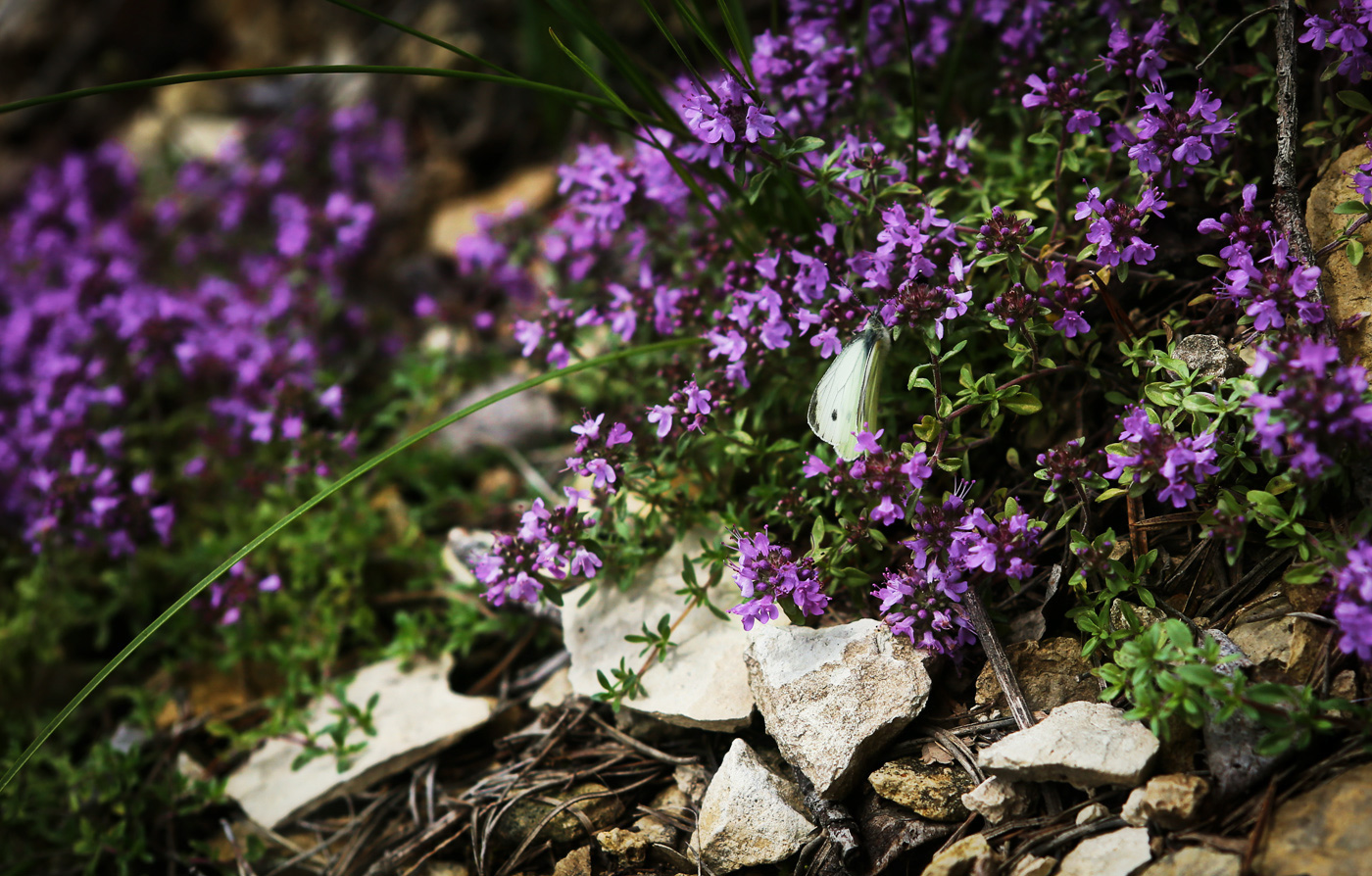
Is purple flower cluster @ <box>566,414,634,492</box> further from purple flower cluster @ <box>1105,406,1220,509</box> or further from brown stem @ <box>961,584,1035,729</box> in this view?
purple flower cluster @ <box>1105,406,1220,509</box>

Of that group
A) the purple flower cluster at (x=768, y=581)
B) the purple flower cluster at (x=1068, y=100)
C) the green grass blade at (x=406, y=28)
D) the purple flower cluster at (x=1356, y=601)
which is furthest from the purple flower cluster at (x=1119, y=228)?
the green grass blade at (x=406, y=28)

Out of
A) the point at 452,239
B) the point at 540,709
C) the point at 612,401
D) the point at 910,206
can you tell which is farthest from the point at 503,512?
the point at 452,239

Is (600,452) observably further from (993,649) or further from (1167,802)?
(1167,802)

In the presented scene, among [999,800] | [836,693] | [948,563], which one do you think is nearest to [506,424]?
[836,693]

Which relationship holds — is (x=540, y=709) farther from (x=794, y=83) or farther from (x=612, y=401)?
(x=794, y=83)

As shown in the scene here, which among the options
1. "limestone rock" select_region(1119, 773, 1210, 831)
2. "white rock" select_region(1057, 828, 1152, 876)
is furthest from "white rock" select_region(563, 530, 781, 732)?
"limestone rock" select_region(1119, 773, 1210, 831)
